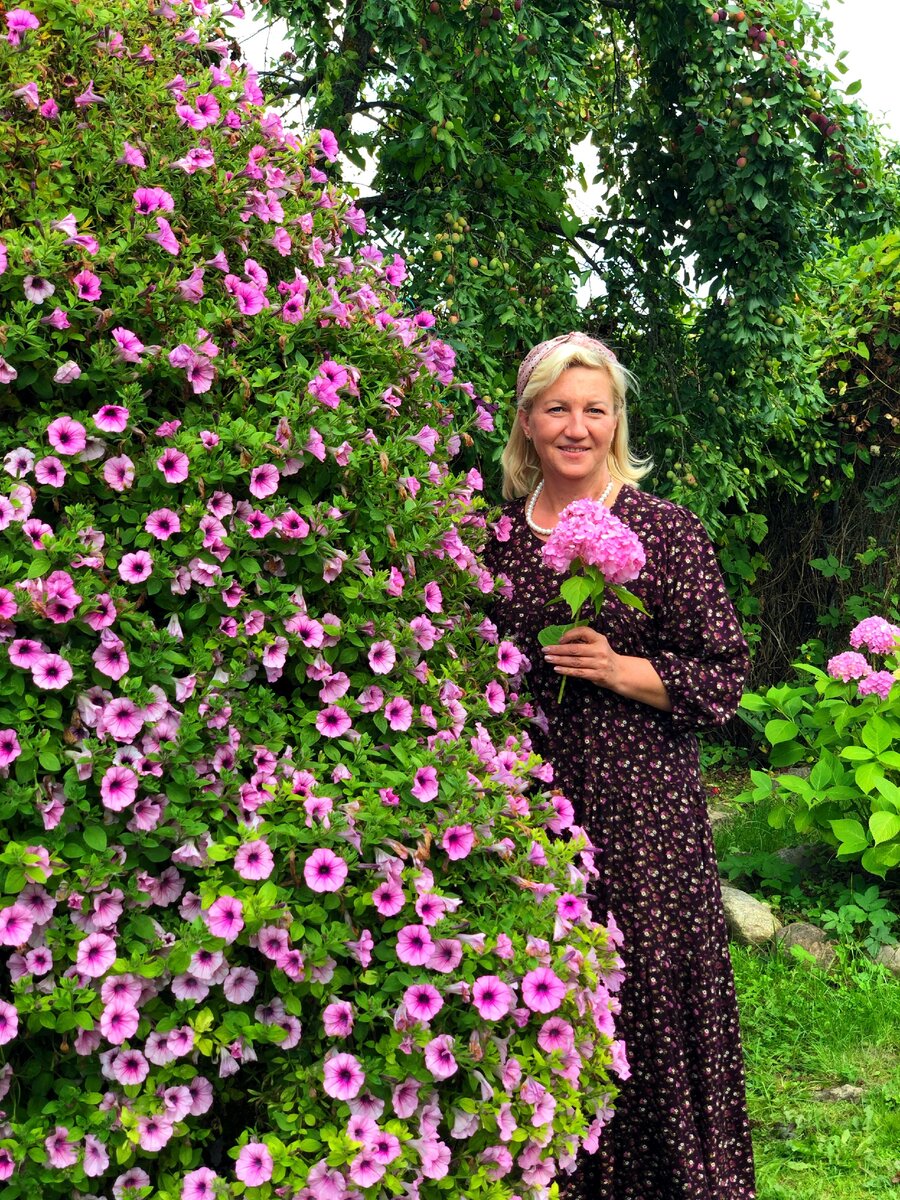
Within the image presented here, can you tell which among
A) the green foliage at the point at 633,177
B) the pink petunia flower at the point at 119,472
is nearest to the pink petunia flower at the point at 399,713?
the pink petunia flower at the point at 119,472

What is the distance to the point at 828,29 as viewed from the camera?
4.53m

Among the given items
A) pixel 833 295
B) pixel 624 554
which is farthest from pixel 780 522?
pixel 624 554

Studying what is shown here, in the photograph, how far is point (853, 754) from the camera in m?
4.40

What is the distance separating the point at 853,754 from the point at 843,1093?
1189 mm

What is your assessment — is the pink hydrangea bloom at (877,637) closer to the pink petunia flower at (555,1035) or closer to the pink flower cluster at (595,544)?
the pink flower cluster at (595,544)

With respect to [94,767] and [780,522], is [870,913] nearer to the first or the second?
[780,522]

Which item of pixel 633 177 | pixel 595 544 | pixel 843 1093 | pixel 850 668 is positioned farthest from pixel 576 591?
pixel 633 177

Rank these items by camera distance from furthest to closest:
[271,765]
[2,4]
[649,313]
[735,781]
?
[735,781], [649,313], [2,4], [271,765]

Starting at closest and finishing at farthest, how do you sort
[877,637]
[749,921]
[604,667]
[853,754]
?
[604,667]
[853,754]
[749,921]
[877,637]

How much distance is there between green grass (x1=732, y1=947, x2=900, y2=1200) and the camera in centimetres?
336

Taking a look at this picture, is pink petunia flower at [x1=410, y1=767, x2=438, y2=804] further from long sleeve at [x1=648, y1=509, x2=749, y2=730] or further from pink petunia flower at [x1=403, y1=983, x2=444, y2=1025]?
long sleeve at [x1=648, y1=509, x2=749, y2=730]

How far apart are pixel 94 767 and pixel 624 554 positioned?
1038mm

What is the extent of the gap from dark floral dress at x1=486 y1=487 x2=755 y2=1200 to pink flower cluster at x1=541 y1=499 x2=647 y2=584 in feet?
1.31

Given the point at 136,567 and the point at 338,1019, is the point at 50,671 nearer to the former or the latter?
the point at 136,567
